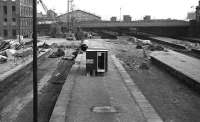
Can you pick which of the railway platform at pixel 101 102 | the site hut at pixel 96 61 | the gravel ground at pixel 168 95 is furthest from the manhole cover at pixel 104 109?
the site hut at pixel 96 61

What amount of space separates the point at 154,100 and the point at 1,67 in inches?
561

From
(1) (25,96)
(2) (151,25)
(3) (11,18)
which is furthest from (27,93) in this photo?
(2) (151,25)

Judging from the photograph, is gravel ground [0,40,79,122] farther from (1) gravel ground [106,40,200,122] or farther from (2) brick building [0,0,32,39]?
(2) brick building [0,0,32,39]

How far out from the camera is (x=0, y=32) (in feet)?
225

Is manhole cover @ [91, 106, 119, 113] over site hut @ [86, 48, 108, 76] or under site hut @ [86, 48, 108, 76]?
under

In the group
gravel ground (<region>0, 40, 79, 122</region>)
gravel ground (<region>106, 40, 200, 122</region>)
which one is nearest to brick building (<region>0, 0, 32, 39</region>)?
gravel ground (<region>0, 40, 79, 122</region>)

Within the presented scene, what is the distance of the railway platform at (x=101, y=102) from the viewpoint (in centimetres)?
1024

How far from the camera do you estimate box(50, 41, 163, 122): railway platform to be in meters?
10.2

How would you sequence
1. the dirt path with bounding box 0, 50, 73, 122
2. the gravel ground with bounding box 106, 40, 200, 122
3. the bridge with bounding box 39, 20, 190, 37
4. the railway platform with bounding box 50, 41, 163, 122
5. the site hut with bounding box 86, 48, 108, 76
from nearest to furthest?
the railway platform with bounding box 50, 41, 163, 122 → the dirt path with bounding box 0, 50, 73, 122 → the gravel ground with bounding box 106, 40, 200, 122 → the site hut with bounding box 86, 48, 108, 76 → the bridge with bounding box 39, 20, 190, 37

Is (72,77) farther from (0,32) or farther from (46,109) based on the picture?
(0,32)

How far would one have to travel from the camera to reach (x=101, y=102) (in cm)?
1203

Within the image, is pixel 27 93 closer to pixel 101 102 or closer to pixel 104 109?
pixel 101 102

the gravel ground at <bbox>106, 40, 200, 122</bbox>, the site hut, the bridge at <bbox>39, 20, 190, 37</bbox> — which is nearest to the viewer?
the gravel ground at <bbox>106, 40, 200, 122</bbox>

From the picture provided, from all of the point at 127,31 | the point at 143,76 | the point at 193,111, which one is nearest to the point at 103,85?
the point at 193,111
